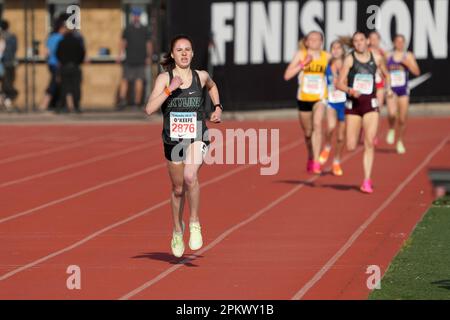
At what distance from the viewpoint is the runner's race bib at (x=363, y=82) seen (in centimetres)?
1939

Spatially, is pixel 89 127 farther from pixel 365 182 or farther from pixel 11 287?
pixel 11 287

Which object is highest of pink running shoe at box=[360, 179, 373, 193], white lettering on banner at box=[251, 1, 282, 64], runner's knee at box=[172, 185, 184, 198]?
white lettering on banner at box=[251, 1, 282, 64]

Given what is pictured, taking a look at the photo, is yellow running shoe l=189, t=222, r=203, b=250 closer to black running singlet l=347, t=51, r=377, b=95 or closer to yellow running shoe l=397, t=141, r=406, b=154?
black running singlet l=347, t=51, r=377, b=95

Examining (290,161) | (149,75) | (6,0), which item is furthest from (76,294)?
(6,0)

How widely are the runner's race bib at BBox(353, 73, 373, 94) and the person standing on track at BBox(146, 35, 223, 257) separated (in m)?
6.43

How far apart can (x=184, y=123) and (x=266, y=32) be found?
1963 centimetres

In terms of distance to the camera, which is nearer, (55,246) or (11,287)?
(11,287)

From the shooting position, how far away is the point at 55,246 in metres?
14.5

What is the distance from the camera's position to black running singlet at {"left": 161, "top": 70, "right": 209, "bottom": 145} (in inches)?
515

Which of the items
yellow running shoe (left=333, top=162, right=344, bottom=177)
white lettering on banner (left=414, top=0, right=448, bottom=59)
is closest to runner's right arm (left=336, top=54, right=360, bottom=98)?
yellow running shoe (left=333, top=162, right=344, bottom=177)

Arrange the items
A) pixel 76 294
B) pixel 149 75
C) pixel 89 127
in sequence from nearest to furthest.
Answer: pixel 76 294, pixel 89 127, pixel 149 75

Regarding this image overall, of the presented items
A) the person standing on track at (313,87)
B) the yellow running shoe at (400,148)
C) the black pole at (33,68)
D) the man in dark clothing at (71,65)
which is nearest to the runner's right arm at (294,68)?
the person standing on track at (313,87)

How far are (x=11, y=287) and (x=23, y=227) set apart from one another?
405 cm
